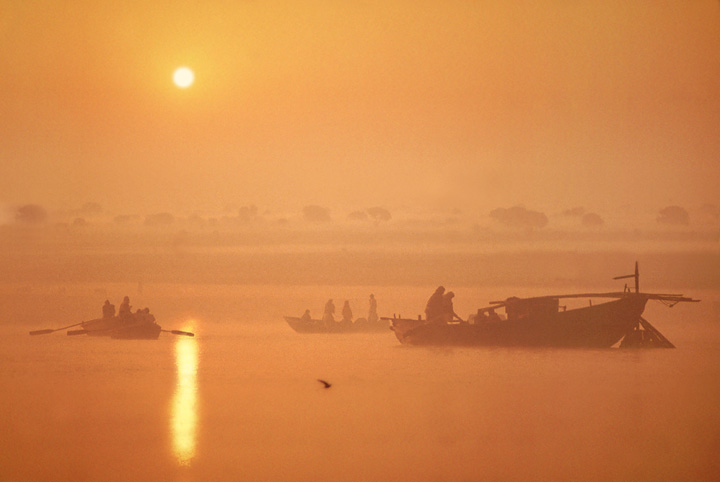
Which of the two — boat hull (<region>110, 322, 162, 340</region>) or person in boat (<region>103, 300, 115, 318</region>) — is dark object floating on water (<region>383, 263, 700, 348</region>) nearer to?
boat hull (<region>110, 322, 162, 340</region>)

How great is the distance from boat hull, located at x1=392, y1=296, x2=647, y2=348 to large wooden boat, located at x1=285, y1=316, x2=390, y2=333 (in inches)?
108

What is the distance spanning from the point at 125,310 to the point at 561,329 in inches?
226

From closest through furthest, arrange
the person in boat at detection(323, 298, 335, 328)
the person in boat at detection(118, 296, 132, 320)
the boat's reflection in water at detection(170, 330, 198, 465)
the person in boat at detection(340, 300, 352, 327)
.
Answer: the boat's reflection in water at detection(170, 330, 198, 465) → the person in boat at detection(118, 296, 132, 320) → the person in boat at detection(340, 300, 352, 327) → the person in boat at detection(323, 298, 335, 328)

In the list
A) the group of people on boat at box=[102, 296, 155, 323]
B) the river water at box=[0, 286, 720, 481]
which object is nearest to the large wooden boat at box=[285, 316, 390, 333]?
the river water at box=[0, 286, 720, 481]

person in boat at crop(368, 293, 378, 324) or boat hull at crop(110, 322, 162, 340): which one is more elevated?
person in boat at crop(368, 293, 378, 324)

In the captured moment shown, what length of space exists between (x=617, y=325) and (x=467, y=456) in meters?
4.05

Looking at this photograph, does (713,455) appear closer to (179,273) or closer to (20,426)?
(20,426)

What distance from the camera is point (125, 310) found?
11.1 meters

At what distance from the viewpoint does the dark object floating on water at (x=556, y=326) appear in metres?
10.2

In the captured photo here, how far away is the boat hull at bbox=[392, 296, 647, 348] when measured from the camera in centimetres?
1023

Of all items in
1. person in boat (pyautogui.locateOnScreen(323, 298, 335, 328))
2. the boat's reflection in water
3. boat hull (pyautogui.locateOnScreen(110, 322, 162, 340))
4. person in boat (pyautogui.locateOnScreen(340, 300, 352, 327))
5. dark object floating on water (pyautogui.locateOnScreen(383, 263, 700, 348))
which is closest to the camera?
the boat's reflection in water

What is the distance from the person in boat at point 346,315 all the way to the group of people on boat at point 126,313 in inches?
117

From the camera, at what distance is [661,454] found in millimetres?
7133

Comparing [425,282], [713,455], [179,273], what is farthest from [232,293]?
[713,455]
